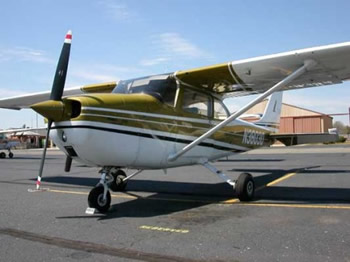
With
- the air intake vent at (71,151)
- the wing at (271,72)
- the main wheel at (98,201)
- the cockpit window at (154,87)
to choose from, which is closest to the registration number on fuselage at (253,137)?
the wing at (271,72)

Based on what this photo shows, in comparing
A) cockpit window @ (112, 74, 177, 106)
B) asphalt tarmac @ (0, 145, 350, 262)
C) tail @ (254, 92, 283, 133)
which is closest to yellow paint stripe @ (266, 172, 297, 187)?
asphalt tarmac @ (0, 145, 350, 262)

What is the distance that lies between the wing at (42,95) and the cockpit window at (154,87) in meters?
1.82

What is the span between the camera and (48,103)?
19.7ft

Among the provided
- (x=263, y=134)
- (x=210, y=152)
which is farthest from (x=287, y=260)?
(x=263, y=134)

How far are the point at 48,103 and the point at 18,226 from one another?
6.29 ft

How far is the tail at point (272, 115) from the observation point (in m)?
12.0

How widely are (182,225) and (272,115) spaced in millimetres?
7868

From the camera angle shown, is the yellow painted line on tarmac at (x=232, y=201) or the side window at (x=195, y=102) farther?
the side window at (x=195, y=102)

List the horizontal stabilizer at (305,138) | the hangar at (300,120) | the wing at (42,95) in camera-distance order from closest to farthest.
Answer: the wing at (42,95), the horizontal stabilizer at (305,138), the hangar at (300,120)

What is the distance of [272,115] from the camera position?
1253 cm

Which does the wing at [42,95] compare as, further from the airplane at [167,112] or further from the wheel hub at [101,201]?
the wheel hub at [101,201]

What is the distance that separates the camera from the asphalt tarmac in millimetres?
4207

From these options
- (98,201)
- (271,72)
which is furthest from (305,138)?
(98,201)

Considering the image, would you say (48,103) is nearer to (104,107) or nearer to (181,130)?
(104,107)
